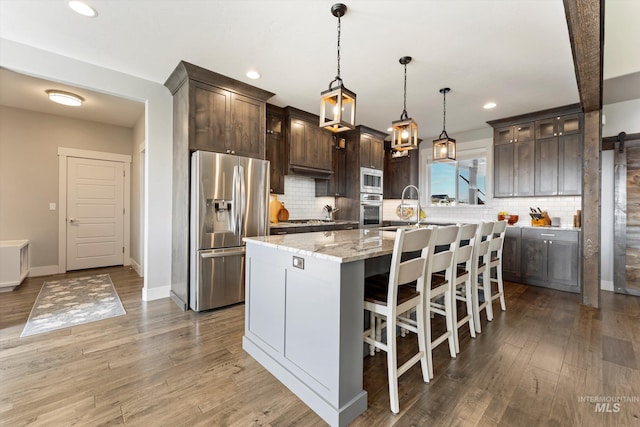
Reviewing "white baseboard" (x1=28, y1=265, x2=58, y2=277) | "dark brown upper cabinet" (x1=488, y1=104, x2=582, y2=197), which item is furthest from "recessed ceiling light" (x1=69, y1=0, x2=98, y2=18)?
"dark brown upper cabinet" (x1=488, y1=104, x2=582, y2=197)

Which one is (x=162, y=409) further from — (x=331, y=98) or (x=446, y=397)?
(x=331, y=98)

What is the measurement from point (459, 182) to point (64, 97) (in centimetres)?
679

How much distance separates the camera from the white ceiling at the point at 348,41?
220 centimetres

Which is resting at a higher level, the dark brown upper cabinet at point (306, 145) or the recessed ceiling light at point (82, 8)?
the recessed ceiling light at point (82, 8)

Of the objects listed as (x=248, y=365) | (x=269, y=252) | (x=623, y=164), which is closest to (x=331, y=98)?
(x=269, y=252)

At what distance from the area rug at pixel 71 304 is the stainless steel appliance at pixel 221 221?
0.99 m

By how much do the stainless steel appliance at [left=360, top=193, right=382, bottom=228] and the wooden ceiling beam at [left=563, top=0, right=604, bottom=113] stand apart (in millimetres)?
3266

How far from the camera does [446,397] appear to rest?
1749 millimetres

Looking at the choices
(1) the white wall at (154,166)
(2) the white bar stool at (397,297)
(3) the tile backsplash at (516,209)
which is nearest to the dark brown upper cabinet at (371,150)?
(3) the tile backsplash at (516,209)

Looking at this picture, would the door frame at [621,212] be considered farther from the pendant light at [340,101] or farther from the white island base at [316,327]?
the white island base at [316,327]

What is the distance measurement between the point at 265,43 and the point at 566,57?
119 inches

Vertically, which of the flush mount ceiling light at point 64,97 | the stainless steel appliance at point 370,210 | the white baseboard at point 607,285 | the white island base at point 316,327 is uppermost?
the flush mount ceiling light at point 64,97

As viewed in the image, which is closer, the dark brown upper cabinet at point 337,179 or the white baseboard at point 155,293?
the white baseboard at point 155,293

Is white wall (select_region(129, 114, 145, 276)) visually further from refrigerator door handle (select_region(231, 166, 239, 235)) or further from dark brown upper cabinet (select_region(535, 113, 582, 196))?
dark brown upper cabinet (select_region(535, 113, 582, 196))
